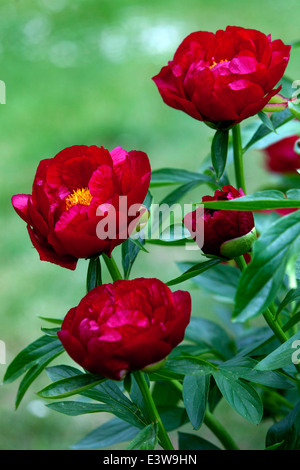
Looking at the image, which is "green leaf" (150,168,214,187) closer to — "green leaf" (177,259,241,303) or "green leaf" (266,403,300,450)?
"green leaf" (177,259,241,303)

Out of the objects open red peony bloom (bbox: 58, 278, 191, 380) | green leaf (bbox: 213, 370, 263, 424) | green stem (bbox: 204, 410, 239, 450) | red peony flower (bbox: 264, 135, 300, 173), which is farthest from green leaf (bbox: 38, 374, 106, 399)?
red peony flower (bbox: 264, 135, 300, 173)

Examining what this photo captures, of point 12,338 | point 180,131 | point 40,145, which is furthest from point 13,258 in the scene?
point 180,131

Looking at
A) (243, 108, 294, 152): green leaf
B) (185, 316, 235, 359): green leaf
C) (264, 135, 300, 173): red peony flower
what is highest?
(264, 135, 300, 173): red peony flower

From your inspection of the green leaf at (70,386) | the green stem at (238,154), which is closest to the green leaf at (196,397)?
the green leaf at (70,386)

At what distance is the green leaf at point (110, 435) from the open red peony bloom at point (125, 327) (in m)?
0.35

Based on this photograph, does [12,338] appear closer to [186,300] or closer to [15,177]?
[15,177]

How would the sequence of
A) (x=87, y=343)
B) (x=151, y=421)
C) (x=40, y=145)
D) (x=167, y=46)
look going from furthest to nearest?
(x=167, y=46) < (x=40, y=145) < (x=151, y=421) < (x=87, y=343)

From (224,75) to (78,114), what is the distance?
7.33ft

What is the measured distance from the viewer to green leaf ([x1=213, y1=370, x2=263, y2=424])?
23.2 inches

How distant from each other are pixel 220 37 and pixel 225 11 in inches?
110

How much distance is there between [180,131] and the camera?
102 inches

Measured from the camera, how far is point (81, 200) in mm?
601

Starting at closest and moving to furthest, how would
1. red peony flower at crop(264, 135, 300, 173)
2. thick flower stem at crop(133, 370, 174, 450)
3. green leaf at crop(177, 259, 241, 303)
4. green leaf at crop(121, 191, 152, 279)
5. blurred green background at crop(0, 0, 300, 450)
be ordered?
thick flower stem at crop(133, 370, 174, 450) → green leaf at crop(121, 191, 152, 279) → green leaf at crop(177, 259, 241, 303) → red peony flower at crop(264, 135, 300, 173) → blurred green background at crop(0, 0, 300, 450)

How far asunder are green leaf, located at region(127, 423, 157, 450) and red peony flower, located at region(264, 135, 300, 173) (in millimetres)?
752
